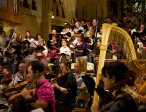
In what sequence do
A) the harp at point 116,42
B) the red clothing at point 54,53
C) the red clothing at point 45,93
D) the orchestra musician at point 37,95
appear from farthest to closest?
the red clothing at point 54,53, the harp at point 116,42, the red clothing at point 45,93, the orchestra musician at point 37,95

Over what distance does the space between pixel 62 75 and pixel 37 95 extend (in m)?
1.99

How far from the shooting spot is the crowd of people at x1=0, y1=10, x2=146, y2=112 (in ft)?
8.97

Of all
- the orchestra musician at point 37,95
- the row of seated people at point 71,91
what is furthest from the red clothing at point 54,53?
the orchestra musician at point 37,95

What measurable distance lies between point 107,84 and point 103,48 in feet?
6.18

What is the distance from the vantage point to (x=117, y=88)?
268 centimetres

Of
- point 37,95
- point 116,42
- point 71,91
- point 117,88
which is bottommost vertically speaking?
point 71,91

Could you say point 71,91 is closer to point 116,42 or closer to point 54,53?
point 116,42

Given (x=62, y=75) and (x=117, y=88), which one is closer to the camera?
(x=117, y=88)

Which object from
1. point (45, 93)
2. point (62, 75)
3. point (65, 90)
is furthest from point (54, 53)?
point (45, 93)

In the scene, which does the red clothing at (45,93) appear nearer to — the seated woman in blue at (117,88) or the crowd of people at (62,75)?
the crowd of people at (62,75)

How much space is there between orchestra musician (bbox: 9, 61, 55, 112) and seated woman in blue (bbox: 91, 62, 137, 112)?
1.06m

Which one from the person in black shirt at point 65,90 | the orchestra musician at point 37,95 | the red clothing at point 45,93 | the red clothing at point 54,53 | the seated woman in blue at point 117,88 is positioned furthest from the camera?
the red clothing at point 54,53

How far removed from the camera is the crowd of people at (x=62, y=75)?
2734 millimetres

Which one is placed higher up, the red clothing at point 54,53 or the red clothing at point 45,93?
the red clothing at point 54,53
